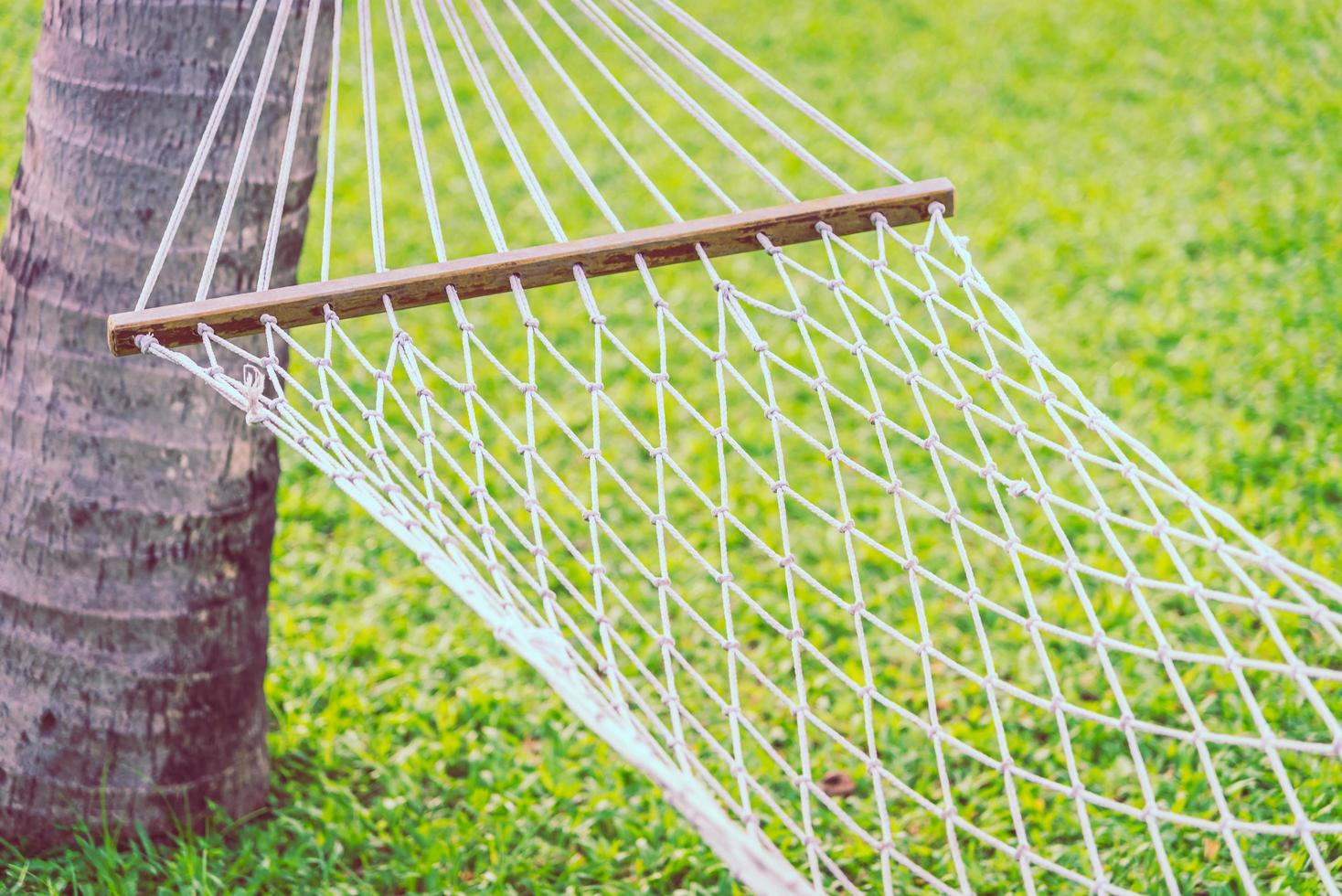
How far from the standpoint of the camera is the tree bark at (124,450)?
149 cm

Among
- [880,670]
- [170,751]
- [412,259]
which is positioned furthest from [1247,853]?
[412,259]

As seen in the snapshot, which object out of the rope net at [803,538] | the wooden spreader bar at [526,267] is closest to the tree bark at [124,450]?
the rope net at [803,538]

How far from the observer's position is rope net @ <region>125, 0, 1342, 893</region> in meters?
1.26

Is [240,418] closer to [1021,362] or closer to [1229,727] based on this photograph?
[1229,727]

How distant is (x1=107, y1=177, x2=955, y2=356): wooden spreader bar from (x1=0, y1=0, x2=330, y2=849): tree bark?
158 mm

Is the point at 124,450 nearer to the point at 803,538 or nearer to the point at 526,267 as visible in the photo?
the point at 526,267

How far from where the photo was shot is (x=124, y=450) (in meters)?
1.57

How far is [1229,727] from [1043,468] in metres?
0.88

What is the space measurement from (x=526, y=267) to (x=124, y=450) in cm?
58

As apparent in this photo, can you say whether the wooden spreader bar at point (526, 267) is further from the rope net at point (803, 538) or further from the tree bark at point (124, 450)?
the tree bark at point (124, 450)

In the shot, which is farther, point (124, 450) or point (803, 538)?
point (803, 538)

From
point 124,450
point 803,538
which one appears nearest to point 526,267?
point 124,450

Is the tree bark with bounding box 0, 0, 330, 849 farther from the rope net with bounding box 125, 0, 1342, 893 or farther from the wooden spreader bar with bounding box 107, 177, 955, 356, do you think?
the wooden spreader bar with bounding box 107, 177, 955, 356

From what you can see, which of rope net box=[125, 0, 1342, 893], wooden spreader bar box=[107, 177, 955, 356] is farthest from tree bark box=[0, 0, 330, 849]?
wooden spreader bar box=[107, 177, 955, 356]
